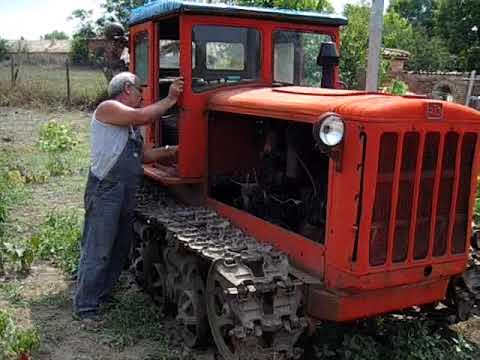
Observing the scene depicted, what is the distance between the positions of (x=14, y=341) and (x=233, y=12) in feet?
10.2

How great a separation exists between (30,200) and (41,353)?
4998 mm

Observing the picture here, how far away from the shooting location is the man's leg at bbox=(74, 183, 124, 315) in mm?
5301

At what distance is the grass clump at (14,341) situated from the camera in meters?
4.54

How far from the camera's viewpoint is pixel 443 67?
32.7 meters

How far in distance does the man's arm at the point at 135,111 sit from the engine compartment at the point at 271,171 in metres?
0.40

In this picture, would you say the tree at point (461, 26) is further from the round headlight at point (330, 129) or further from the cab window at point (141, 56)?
the round headlight at point (330, 129)

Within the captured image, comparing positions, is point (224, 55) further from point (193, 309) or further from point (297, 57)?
point (193, 309)

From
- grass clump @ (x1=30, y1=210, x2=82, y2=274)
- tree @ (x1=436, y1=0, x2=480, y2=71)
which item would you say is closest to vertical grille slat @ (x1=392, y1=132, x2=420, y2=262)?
grass clump @ (x1=30, y1=210, x2=82, y2=274)

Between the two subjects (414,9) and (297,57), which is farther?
(414,9)

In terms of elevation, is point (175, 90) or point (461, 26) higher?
point (461, 26)

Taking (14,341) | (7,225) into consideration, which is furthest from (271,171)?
(7,225)

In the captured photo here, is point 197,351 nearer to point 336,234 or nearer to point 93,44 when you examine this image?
point 336,234

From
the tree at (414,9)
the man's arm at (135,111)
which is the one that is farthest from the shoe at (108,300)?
the tree at (414,9)

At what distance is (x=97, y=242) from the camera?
5.38 meters
